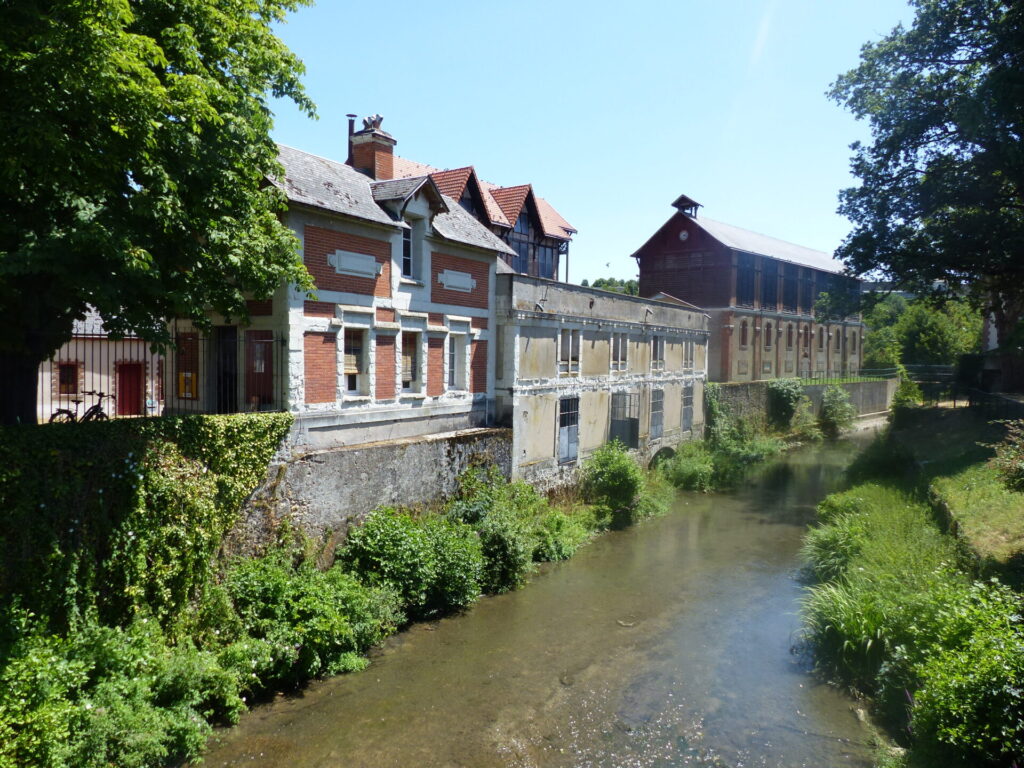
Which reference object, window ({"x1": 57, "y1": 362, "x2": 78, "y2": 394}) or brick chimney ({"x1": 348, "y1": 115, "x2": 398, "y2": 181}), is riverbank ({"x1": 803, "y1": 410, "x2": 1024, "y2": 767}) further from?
window ({"x1": 57, "y1": 362, "x2": 78, "y2": 394})

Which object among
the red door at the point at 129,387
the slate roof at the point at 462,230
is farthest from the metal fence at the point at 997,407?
the red door at the point at 129,387

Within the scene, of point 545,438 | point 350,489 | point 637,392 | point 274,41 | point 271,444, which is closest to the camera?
point 274,41

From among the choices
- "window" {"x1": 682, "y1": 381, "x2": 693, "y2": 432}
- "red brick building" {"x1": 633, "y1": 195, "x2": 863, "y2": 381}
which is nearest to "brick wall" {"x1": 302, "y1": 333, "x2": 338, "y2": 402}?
Result: "window" {"x1": 682, "y1": 381, "x2": 693, "y2": 432}

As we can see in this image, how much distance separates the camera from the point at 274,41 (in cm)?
1033

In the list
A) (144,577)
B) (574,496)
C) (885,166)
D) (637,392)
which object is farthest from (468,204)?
(144,577)

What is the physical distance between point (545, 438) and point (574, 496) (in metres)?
2.31

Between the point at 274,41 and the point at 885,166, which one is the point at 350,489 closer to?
the point at 274,41

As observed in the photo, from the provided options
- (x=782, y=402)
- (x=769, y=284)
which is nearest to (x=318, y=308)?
(x=782, y=402)

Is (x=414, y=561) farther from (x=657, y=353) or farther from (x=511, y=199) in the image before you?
(x=511, y=199)

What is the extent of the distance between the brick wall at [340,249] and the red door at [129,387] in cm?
645

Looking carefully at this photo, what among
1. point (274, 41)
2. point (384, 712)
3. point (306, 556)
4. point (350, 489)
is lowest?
point (384, 712)

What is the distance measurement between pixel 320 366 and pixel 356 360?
3.98ft

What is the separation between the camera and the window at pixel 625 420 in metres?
23.9

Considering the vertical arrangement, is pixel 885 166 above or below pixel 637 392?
above
